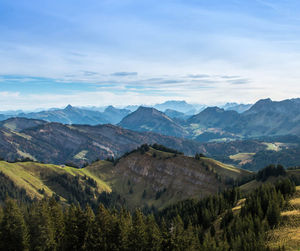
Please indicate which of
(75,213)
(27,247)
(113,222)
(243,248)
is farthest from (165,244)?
(27,247)

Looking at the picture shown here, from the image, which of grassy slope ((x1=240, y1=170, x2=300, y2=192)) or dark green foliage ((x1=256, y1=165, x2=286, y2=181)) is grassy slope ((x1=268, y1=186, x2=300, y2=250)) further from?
dark green foliage ((x1=256, y1=165, x2=286, y2=181))

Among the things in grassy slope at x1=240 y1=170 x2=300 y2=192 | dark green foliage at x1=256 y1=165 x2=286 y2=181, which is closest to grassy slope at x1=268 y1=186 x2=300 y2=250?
grassy slope at x1=240 y1=170 x2=300 y2=192

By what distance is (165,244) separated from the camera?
6291 cm

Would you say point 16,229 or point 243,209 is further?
point 243,209

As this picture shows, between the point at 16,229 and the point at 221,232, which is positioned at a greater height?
the point at 16,229

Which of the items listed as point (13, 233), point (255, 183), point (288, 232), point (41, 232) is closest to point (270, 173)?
point (255, 183)

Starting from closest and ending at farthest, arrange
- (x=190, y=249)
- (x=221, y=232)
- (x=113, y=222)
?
(x=190, y=249) → (x=113, y=222) → (x=221, y=232)

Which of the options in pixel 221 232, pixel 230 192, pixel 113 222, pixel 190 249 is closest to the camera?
pixel 190 249

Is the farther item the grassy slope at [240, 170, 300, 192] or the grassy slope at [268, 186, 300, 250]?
the grassy slope at [240, 170, 300, 192]

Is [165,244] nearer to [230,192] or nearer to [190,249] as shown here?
[190,249]

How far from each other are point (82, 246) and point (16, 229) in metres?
18.0

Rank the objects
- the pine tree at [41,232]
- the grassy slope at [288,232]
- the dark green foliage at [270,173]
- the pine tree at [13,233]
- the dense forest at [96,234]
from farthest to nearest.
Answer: the dark green foliage at [270,173], the pine tree at [13,233], the dense forest at [96,234], the pine tree at [41,232], the grassy slope at [288,232]

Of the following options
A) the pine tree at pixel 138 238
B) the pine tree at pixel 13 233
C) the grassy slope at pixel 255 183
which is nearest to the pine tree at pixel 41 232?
the pine tree at pixel 13 233

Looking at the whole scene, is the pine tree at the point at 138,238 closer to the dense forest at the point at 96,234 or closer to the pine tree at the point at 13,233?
the dense forest at the point at 96,234
